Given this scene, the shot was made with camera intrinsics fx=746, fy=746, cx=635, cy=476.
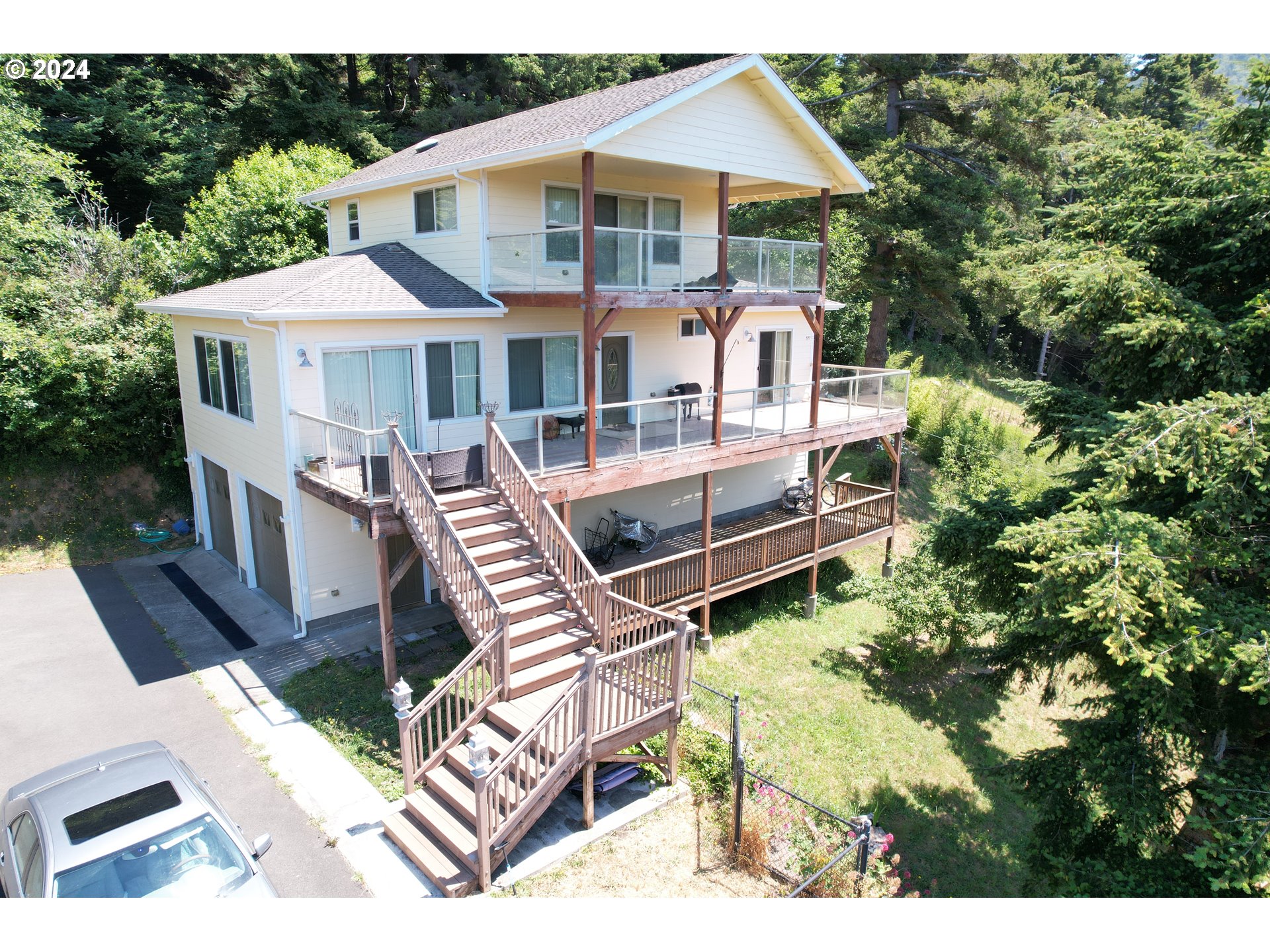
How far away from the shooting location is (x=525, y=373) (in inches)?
588

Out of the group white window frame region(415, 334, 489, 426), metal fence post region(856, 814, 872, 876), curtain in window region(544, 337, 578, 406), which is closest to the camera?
metal fence post region(856, 814, 872, 876)

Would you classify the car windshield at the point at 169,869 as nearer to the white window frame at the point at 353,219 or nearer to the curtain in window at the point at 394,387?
the curtain in window at the point at 394,387

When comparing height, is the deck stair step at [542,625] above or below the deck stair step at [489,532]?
below

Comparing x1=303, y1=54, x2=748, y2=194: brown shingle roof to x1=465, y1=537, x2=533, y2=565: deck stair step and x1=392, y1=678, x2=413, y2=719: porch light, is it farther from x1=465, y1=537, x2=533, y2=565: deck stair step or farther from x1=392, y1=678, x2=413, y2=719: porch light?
x1=392, y1=678, x2=413, y2=719: porch light

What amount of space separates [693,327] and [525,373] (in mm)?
4821

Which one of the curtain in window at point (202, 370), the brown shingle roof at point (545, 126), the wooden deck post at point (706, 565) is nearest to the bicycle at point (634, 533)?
the wooden deck post at point (706, 565)

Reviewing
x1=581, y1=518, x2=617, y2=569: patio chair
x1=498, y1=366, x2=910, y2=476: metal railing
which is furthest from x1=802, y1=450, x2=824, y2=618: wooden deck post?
x1=581, y1=518, x2=617, y2=569: patio chair

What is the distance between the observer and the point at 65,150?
86.8 feet

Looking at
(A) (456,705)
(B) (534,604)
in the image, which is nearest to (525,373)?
(B) (534,604)

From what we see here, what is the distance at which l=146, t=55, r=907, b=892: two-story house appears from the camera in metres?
9.15

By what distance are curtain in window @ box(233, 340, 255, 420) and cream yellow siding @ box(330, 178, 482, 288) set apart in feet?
13.4

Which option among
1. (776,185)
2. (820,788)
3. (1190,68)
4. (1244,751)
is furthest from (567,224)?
(1190,68)

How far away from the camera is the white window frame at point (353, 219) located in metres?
17.8

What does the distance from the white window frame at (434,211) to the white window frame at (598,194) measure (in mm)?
1617
